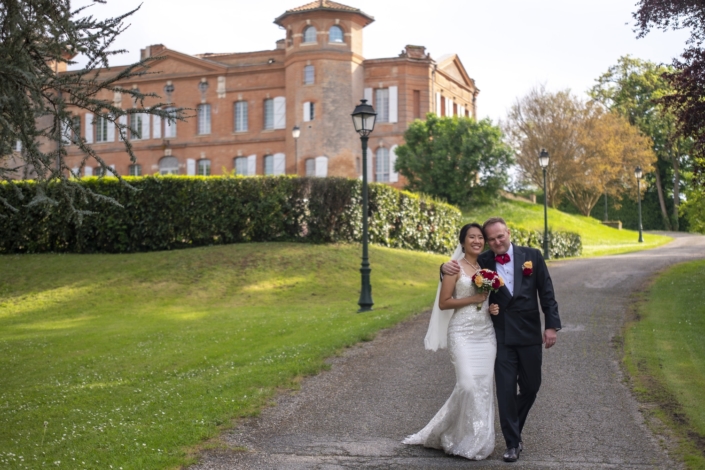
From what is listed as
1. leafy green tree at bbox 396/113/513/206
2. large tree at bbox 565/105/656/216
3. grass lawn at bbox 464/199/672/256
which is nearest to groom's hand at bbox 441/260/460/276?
grass lawn at bbox 464/199/672/256

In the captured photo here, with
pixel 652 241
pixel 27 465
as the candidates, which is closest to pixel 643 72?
pixel 652 241

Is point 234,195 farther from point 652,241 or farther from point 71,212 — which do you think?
point 652,241

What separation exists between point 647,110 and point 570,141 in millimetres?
13524

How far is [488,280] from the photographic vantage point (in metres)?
6.40

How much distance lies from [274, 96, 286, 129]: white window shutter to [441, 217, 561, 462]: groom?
40.6m

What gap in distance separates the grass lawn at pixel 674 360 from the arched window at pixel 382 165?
29.6 m

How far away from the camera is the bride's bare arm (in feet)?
21.4

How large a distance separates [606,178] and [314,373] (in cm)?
4320

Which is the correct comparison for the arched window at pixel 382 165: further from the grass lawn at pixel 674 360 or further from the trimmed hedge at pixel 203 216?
the grass lawn at pixel 674 360

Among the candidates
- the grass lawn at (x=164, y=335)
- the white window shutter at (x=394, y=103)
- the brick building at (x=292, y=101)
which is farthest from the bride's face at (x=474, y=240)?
the white window shutter at (x=394, y=103)

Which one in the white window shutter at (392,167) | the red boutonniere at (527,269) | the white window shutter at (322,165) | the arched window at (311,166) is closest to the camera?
the red boutonniere at (527,269)

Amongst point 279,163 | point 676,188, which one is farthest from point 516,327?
point 676,188

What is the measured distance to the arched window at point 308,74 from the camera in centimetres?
4441

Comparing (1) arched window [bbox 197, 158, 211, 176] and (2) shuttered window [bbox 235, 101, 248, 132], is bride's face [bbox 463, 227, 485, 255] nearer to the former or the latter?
(2) shuttered window [bbox 235, 101, 248, 132]
